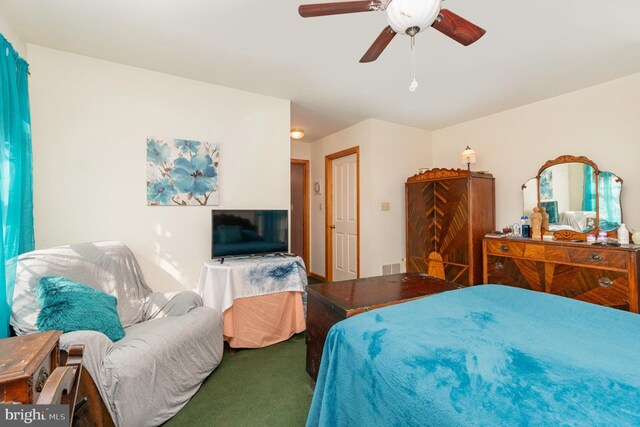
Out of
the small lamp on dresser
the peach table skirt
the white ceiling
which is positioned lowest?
the peach table skirt

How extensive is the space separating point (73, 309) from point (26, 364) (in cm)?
100

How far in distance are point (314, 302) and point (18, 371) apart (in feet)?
4.40

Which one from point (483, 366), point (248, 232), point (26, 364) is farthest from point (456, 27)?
point (248, 232)

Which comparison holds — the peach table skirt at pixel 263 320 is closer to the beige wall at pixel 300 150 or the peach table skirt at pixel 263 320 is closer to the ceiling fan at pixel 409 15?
the ceiling fan at pixel 409 15

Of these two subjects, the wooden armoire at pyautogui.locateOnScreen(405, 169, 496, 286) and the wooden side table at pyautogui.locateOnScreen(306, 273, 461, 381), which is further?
the wooden armoire at pyautogui.locateOnScreen(405, 169, 496, 286)

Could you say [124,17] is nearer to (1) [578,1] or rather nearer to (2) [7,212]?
(2) [7,212]

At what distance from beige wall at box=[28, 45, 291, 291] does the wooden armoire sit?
87.0 inches

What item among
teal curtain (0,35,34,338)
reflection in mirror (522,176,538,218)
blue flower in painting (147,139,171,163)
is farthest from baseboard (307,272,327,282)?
teal curtain (0,35,34,338)

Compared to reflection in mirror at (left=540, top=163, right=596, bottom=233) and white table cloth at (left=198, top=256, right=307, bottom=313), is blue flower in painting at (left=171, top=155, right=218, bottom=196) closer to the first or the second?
white table cloth at (left=198, top=256, right=307, bottom=313)

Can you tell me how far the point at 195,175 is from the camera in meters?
2.75

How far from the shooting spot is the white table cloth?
2375 millimetres

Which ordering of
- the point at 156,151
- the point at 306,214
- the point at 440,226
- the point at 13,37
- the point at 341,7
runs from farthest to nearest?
the point at 306,214
the point at 440,226
the point at 156,151
the point at 13,37
the point at 341,7

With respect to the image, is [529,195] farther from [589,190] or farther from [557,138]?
[557,138]

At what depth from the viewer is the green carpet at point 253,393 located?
163cm
